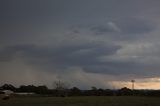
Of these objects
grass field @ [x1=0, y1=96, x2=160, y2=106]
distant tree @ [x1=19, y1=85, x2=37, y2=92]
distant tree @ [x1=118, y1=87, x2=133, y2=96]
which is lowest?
grass field @ [x1=0, y1=96, x2=160, y2=106]

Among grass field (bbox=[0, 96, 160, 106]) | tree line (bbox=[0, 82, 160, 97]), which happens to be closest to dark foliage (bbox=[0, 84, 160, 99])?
tree line (bbox=[0, 82, 160, 97])

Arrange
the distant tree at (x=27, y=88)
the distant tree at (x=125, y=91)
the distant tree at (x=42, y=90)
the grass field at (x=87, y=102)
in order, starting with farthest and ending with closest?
the distant tree at (x=27, y=88), the distant tree at (x=42, y=90), the distant tree at (x=125, y=91), the grass field at (x=87, y=102)

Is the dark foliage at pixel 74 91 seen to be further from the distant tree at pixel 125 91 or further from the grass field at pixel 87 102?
the grass field at pixel 87 102

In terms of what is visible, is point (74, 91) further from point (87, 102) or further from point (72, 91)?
point (87, 102)

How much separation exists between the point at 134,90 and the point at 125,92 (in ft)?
28.1

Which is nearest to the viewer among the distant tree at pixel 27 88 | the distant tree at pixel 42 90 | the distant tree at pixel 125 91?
the distant tree at pixel 125 91

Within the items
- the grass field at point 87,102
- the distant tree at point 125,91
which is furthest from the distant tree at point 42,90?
the grass field at point 87,102

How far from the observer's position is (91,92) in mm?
154500

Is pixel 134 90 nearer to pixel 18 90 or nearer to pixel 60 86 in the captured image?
pixel 60 86

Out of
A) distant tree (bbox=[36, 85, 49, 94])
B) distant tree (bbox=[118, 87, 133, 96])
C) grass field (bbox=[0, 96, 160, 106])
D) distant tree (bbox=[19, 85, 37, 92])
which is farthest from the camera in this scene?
distant tree (bbox=[19, 85, 37, 92])

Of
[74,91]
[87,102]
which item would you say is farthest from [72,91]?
[87,102]

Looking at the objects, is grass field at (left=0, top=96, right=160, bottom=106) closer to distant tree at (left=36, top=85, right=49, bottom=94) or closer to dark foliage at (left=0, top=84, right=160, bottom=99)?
dark foliage at (left=0, top=84, right=160, bottom=99)

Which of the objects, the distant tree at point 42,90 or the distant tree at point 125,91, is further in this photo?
the distant tree at point 42,90

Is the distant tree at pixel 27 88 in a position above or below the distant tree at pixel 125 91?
above
